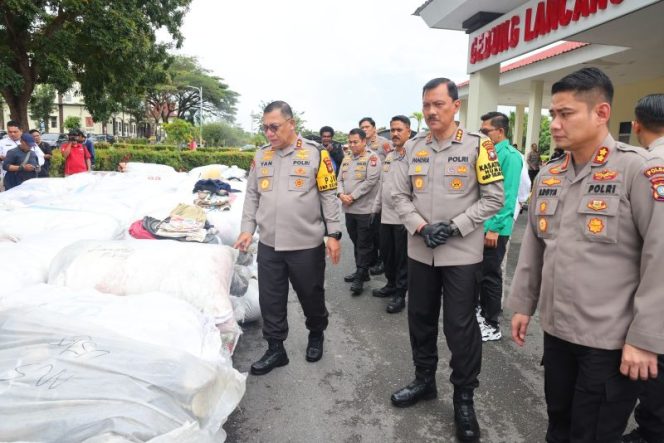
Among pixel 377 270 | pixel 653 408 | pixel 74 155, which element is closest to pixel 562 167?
pixel 653 408

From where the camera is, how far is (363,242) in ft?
15.9

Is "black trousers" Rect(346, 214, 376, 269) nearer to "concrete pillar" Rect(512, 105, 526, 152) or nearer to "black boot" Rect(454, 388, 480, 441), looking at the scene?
"black boot" Rect(454, 388, 480, 441)

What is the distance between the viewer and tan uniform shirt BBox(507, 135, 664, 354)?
1.39 metres

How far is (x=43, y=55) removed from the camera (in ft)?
34.9

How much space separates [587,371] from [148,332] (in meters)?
1.65

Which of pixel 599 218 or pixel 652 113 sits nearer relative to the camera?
pixel 599 218

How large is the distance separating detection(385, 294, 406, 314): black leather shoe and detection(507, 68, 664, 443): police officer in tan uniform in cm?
238

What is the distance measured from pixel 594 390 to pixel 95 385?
1.67 metres

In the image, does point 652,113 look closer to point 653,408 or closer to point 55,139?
point 653,408

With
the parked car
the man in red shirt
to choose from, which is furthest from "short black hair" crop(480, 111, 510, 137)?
the parked car

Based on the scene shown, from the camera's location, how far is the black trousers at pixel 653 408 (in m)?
2.03

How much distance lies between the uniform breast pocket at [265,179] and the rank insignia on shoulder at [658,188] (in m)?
2.11

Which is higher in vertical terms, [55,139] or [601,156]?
[55,139]

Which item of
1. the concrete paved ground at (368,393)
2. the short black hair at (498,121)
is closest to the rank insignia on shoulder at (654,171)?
the concrete paved ground at (368,393)
